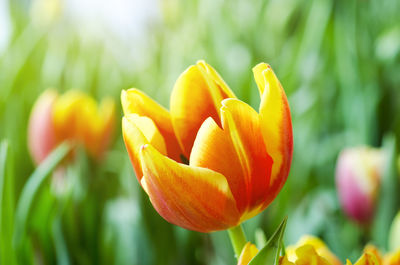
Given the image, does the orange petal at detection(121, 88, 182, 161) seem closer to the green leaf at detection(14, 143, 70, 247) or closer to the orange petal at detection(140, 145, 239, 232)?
the orange petal at detection(140, 145, 239, 232)

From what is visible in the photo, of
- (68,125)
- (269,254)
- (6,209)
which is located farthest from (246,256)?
(68,125)

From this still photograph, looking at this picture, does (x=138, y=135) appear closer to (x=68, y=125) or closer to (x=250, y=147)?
(x=250, y=147)

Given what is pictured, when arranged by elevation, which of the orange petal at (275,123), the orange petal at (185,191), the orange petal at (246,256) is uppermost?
the orange petal at (275,123)

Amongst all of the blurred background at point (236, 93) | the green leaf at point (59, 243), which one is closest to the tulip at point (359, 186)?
the blurred background at point (236, 93)

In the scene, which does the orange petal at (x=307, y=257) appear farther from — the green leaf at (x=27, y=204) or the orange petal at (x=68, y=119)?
the orange petal at (x=68, y=119)

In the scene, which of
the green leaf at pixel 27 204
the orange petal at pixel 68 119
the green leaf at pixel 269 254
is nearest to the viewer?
the green leaf at pixel 269 254

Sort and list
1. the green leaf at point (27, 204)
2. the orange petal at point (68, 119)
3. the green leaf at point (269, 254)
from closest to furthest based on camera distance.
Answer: the green leaf at point (269, 254) < the green leaf at point (27, 204) < the orange petal at point (68, 119)

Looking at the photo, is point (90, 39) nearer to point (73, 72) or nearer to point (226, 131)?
point (73, 72)
